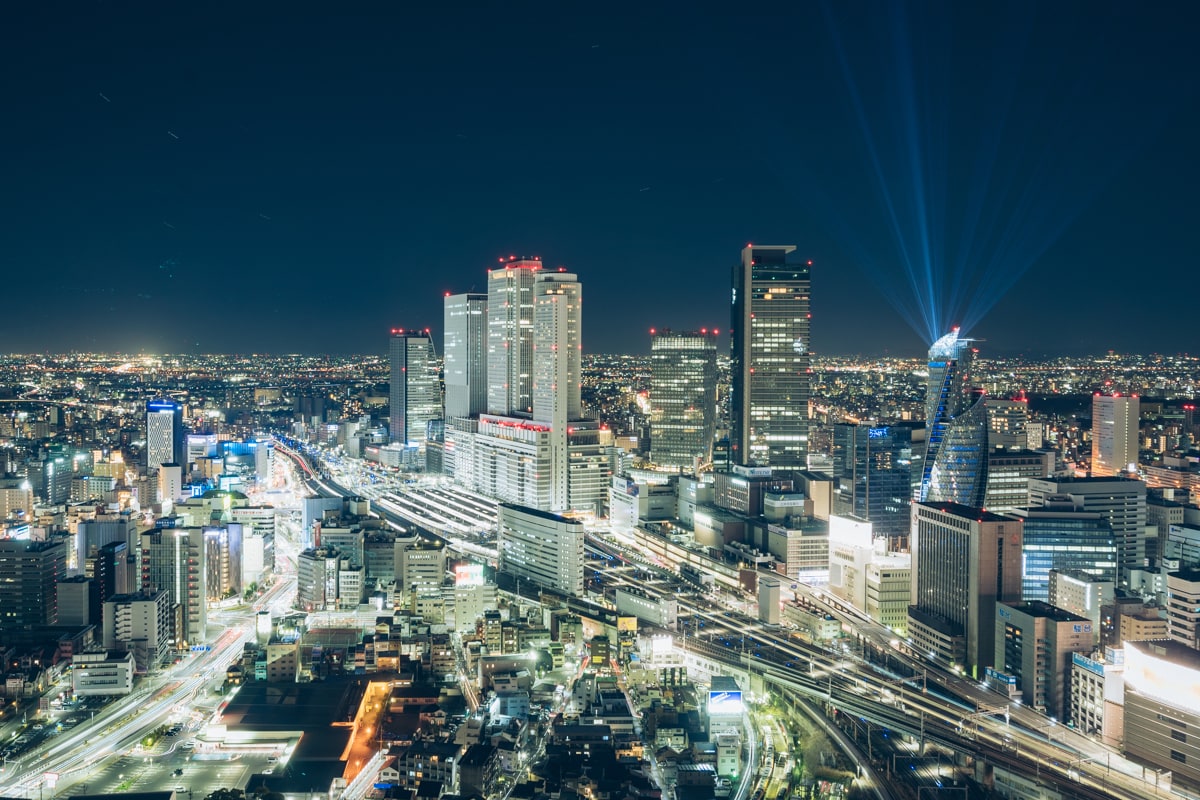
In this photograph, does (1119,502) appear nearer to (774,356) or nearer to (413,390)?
(774,356)

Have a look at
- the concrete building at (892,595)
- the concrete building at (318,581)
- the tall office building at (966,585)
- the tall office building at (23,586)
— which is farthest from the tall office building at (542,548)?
the tall office building at (23,586)

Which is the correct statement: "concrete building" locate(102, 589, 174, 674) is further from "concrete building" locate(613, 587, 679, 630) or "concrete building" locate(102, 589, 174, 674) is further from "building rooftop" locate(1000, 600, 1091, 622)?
"building rooftop" locate(1000, 600, 1091, 622)

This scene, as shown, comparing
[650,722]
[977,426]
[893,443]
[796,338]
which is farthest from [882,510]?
[650,722]

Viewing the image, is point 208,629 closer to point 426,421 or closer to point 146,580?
point 146,580

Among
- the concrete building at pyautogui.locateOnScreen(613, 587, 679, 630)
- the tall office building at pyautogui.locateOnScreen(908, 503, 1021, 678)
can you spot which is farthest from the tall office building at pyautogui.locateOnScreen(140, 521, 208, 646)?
the tall office building at pyautogui.locateOnScreen(908, 503, 1021, 678)

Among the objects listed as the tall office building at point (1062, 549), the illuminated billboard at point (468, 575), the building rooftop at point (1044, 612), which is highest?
the tall office building at point (1062, 549)

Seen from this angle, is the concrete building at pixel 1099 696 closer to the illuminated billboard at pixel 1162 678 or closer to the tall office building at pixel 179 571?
→ the illuminated billboard at pixel 1162 678
